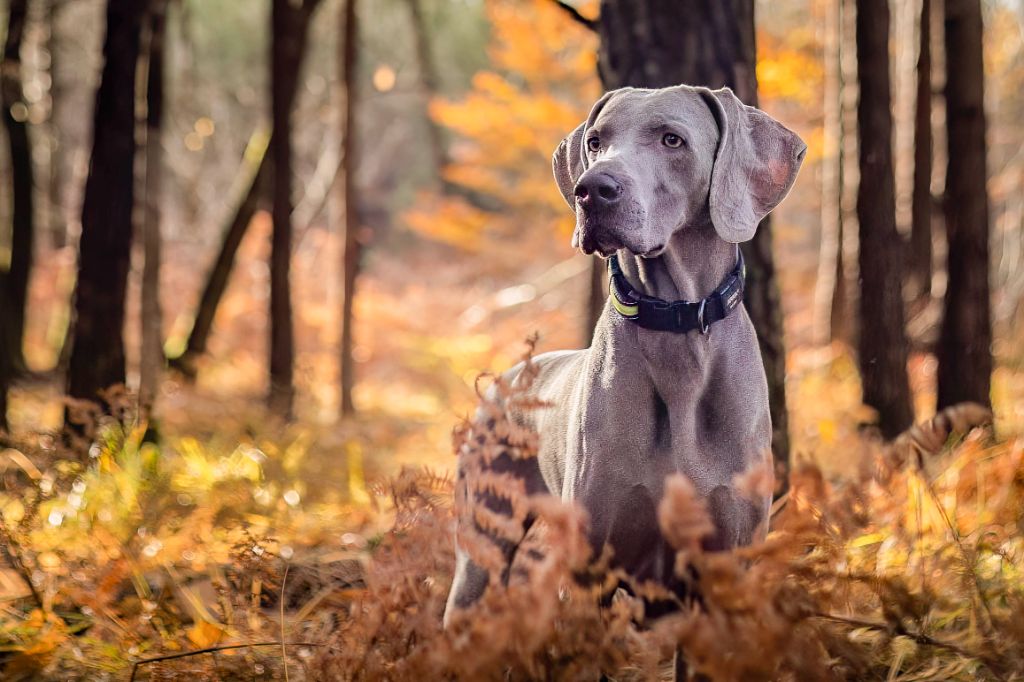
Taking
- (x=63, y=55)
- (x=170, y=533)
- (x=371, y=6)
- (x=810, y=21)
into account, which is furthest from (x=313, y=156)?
(x=170, y=533)

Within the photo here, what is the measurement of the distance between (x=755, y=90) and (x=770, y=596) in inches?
101

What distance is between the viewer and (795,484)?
302 centimetres

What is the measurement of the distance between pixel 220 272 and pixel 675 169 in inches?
320

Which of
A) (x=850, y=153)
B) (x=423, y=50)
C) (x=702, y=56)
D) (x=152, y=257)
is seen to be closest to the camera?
(x=702, y=56)

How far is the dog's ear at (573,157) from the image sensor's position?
2.88 m

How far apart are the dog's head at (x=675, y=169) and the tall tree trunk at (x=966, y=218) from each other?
12.2 feet

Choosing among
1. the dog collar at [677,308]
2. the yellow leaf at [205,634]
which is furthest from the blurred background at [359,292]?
the dog collar at [677,308]

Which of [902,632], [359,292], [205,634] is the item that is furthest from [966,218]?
[359,292]

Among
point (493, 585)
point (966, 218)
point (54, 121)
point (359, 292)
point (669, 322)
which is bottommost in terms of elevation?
point (359, 292)

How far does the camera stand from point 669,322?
2658mm

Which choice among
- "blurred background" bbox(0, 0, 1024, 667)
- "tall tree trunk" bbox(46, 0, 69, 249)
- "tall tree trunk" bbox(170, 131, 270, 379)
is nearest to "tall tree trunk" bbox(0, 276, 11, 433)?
"blurred background" bbox(0, 0, 1024, 667)

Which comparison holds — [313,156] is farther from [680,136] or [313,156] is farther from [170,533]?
[680,136]

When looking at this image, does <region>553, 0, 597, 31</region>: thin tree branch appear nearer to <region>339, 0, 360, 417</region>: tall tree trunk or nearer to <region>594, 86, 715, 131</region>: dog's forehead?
<region>594, 86, 715, 131</region>: dog's forehead

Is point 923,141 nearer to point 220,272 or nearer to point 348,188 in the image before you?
point 348,188
